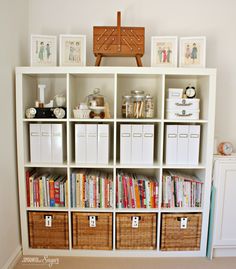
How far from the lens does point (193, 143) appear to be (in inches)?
78.1

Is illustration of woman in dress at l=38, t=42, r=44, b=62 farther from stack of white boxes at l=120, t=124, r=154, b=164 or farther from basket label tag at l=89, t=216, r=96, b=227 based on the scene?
basket label tag at l=89, t=216, r=96, b=227

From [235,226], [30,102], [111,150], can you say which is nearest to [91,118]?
[111,150]

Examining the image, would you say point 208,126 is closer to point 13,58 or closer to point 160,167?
point 160,167

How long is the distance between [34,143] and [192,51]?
1.55 m

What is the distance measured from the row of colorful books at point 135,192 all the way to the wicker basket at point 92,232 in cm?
18

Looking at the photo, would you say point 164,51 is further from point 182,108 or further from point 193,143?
point 193,143

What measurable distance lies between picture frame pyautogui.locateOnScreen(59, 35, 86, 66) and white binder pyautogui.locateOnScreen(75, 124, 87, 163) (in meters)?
0.56

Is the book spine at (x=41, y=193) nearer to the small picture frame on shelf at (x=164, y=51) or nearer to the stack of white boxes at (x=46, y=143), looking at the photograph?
the stack of white boxes at (x=46, y=143)

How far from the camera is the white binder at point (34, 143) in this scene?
1991 millimetres

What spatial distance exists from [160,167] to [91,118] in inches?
27.7

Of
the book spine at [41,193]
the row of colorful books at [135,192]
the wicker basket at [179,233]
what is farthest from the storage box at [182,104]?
the book spine at [41,193]

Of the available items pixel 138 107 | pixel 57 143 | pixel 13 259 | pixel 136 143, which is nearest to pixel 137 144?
pixel 136 143

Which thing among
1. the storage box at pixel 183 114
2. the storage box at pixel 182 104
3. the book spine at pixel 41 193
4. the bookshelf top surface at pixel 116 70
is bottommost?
the book spine at pixel 41 193

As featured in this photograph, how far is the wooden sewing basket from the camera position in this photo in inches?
76.8
